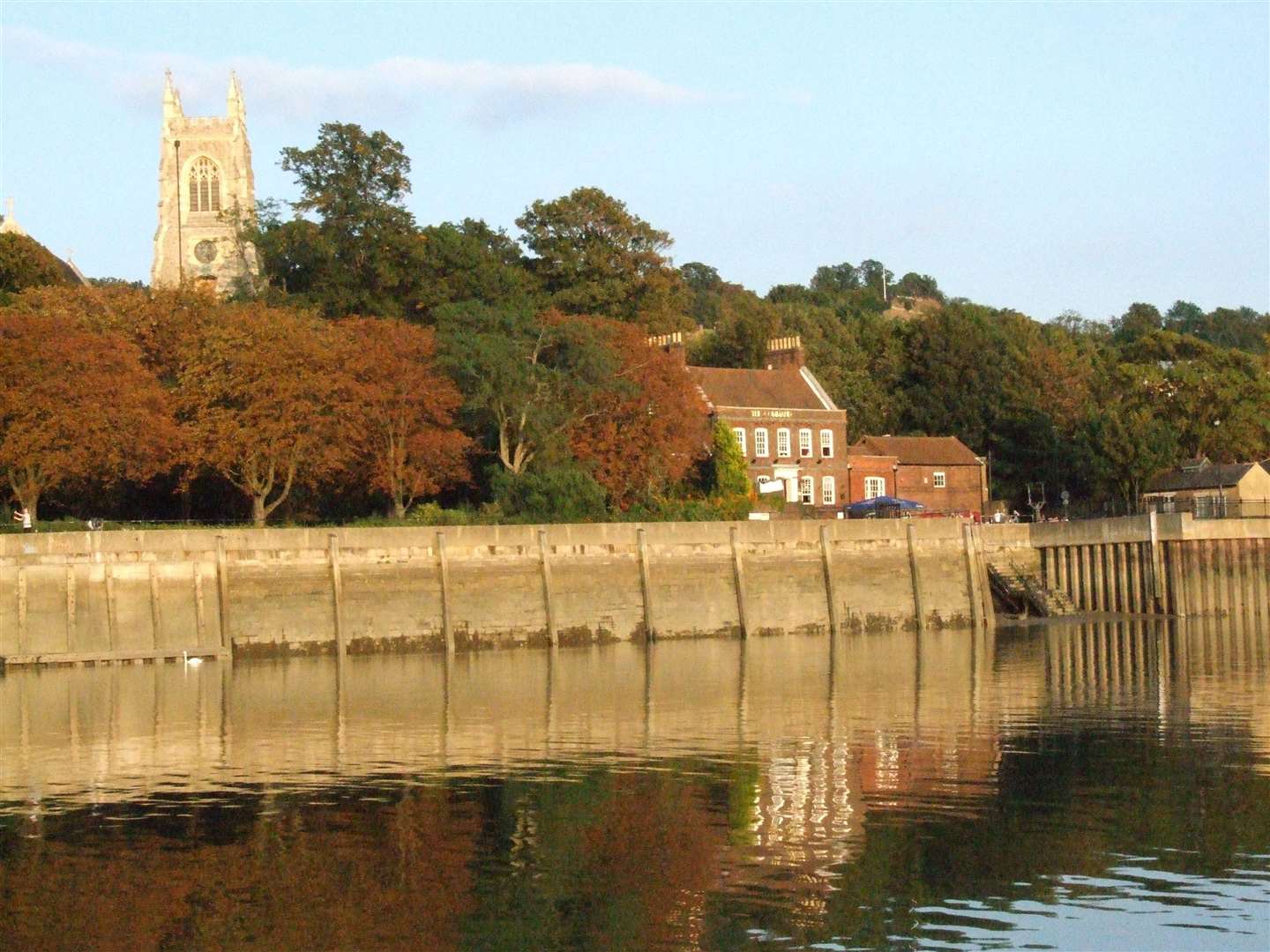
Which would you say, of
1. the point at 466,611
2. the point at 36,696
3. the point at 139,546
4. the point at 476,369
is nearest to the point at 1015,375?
the point at 476,369

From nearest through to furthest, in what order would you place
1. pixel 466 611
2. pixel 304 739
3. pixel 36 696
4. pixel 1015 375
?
pixel 304 739 < pixel 36 696 < pixel 466 611 < pixel 1015 375

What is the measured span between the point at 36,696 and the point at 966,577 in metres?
35.9

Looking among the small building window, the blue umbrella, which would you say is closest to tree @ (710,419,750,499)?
the blue umbrella

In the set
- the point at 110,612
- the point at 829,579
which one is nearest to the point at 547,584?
the point at 829,579

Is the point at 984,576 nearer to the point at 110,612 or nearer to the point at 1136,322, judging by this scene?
the point at 110,612

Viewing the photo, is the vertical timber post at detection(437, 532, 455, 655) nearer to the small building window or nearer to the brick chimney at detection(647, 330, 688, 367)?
the brick chimney at detection(647, 330, 688, 367)

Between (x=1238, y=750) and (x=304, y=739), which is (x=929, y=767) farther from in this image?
(x=304, y=739)

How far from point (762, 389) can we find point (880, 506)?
11.8 m

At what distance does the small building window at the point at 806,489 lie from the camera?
285 ft

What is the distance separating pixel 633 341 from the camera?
77812 millimetres

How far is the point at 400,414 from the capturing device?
70375 millimetres

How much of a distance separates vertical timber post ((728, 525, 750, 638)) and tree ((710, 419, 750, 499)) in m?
15.1

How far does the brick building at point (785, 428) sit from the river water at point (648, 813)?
37012 millimetres

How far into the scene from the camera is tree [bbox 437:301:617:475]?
7256 cm
